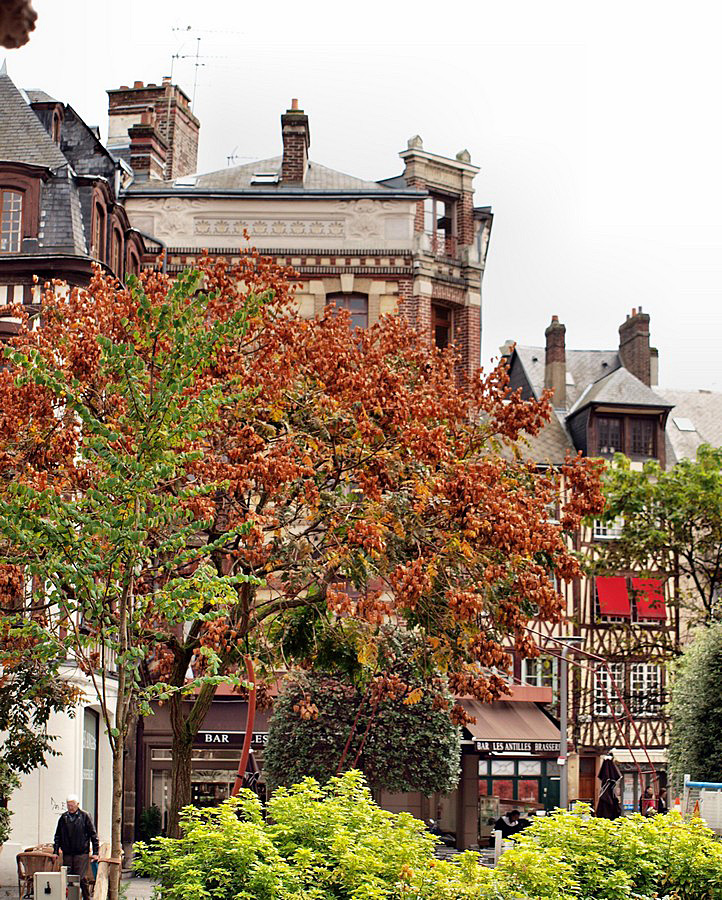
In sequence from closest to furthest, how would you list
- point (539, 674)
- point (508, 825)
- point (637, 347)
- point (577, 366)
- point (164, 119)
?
point (508, 825) < point (164, 119) < point (539, 674) < point (637, 347) < point (577, 366)

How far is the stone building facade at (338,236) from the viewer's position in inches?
1260

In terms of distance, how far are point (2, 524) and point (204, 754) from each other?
22105 mm

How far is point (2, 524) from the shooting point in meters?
11.7

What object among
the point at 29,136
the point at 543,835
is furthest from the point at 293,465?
the point at 29,136

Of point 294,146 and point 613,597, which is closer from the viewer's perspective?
point 294,146

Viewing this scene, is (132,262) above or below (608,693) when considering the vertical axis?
above

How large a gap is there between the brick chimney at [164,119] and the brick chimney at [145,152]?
1673 mm

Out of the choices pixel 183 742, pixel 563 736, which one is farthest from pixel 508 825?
pixel 183 742

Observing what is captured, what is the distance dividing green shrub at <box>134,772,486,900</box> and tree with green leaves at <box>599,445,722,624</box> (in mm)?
21950

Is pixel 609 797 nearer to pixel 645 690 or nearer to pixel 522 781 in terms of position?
pixel 522 781

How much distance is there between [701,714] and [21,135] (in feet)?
54.3

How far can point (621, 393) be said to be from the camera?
43.6 meters

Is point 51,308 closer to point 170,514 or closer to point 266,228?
point 170,514

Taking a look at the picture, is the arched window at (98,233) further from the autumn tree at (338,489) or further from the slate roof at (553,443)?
the slate roof at (553,443)
